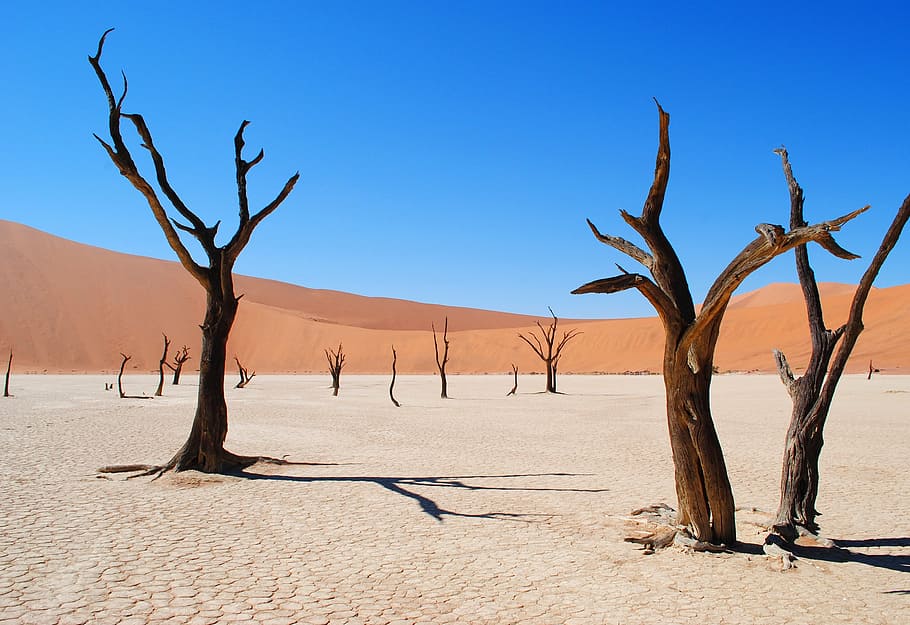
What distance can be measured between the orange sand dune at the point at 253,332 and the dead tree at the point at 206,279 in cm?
4798

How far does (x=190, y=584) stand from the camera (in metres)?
5.37

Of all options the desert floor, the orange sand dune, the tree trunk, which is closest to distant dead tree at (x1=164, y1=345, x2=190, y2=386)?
the desert floor

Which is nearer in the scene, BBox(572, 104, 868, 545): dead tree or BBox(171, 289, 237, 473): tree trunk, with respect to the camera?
BBox(572, 104, 868, 545): dead tree

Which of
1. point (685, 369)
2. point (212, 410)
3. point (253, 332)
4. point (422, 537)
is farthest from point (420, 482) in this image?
point (253, 332)

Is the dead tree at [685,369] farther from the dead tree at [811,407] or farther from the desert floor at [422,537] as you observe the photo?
the dead tree at [811,407]

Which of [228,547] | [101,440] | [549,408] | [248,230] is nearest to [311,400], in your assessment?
[549,408]

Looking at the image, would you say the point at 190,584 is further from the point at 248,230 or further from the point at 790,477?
the point at 248,230

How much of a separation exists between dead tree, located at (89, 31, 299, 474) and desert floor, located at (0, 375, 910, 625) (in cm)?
52

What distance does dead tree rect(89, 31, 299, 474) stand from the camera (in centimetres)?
1010

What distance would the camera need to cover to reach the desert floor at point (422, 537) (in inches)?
193

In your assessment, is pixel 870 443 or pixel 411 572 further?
pixel 870 443

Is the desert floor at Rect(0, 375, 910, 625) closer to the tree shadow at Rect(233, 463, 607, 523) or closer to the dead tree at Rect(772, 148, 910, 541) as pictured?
the tree shadow at Rect(233, 463, 607, 523)

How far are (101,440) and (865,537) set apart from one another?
43.5 ft

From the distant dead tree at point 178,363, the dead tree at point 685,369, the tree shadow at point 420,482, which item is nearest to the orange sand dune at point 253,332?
the distant dead tree at point 178,363
